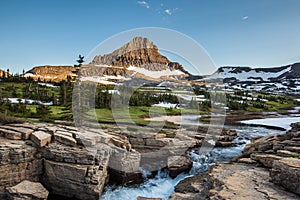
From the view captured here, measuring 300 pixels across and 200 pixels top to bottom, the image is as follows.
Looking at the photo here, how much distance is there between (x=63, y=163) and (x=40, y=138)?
2.39 metres

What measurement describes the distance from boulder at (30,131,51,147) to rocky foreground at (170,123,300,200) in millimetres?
9032

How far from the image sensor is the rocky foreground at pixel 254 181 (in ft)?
28.9

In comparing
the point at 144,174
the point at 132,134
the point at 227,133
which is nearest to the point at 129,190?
the point at 144,174

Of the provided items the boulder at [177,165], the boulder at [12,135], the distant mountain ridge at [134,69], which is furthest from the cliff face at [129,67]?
the boulder at [177,165]

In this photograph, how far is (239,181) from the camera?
10.6 meters

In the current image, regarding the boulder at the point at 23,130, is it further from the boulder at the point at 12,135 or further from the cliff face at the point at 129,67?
the cliff face at the point at 129,67

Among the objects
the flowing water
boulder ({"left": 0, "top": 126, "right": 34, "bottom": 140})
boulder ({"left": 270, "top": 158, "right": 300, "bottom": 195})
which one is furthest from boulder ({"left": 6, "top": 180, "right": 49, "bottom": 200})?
boulder ({"left": 270, "top": 158, "right": 300, "bottom": 195})

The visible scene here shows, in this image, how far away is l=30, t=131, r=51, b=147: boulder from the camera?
1435 centimetres

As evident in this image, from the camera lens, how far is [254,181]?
1049cm

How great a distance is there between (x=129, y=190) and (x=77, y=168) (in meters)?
3.67

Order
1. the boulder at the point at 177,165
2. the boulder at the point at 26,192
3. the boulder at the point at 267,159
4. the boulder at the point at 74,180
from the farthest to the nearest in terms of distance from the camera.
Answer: the boulder at the point at 177,165
the boulder at the point at 74,180
the boulder at the point at 267,159
the boulder at the point at 26,192

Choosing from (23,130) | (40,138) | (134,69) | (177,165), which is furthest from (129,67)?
(40,138)

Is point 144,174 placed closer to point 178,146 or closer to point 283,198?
point 178,146

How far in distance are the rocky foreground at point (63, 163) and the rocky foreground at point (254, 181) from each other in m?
3.87
